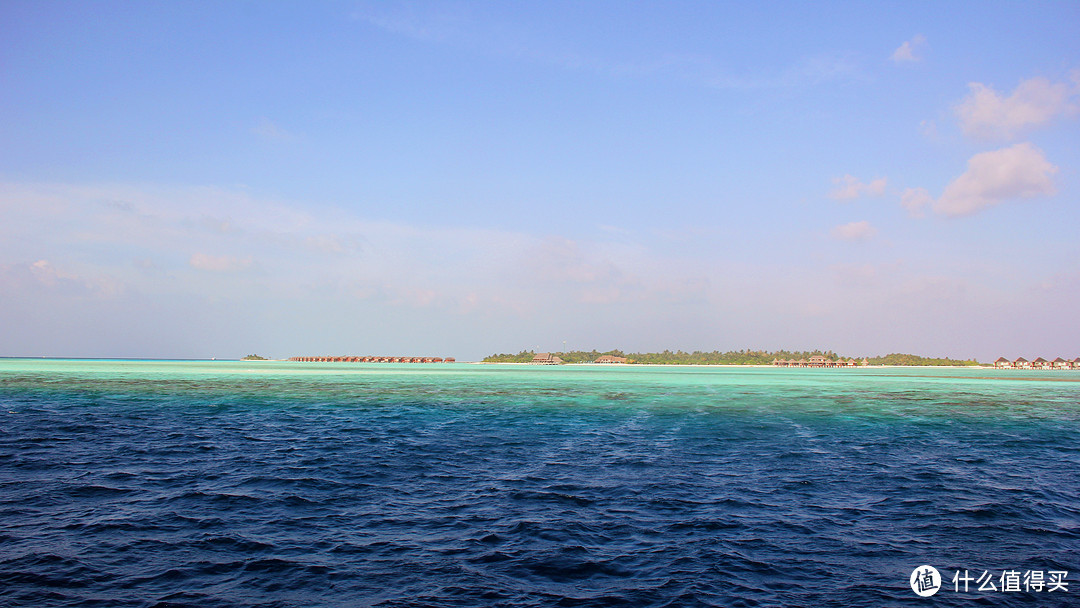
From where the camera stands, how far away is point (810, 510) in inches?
616

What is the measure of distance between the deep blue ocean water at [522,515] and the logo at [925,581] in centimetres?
18

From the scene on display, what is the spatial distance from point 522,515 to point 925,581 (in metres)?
8.52

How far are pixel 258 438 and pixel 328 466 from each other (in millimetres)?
8900

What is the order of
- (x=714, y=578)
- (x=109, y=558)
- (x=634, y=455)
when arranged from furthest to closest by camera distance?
(x=634, y=455)
(x=109, y=558)
(x=714, y=578)

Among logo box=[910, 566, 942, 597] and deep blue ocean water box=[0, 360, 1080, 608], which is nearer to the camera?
deep blue ocean water box=[0, 360, 1080, 608]

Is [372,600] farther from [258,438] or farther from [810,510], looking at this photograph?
[258,438]

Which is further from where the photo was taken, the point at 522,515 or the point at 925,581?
the point at 522,515

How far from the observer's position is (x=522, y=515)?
15055 millimetres

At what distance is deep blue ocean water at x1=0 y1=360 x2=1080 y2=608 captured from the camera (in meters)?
10.6

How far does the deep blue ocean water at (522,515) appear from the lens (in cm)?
1057

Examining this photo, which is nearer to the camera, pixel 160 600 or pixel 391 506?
pixel 160 600

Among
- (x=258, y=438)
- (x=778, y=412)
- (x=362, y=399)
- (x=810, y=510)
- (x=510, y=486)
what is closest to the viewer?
(x=810, y=510)

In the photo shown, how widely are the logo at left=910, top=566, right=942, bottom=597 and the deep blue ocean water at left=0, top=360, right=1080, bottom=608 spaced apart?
18 cm

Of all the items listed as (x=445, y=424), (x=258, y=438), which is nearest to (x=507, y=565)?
(x=258, y=438)
